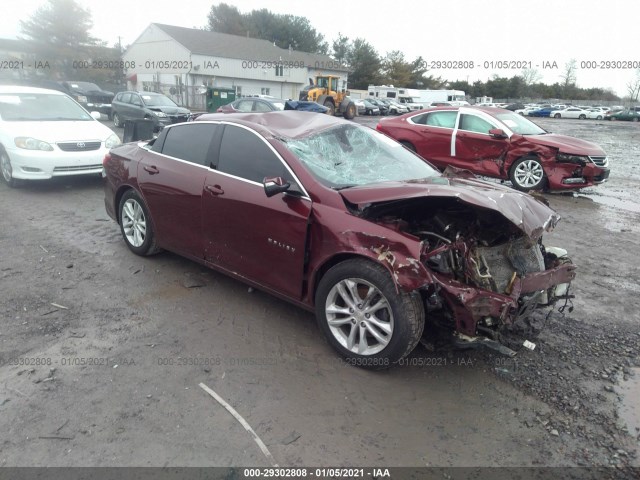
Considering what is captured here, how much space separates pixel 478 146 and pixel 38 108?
326 inches

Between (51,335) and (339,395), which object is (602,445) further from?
(51,335)

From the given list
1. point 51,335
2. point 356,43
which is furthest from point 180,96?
point 356,43

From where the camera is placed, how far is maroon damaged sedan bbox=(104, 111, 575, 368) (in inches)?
118

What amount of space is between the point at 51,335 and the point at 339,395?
7.59ft

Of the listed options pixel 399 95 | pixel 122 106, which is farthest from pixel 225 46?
pixel 122 106

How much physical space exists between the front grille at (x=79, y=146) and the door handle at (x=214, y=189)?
15.3ft

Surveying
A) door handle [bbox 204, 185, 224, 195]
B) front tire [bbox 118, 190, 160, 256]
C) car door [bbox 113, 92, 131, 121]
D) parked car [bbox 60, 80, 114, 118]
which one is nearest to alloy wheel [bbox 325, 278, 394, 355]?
door handle [bbox 204, 185, 224, 195]

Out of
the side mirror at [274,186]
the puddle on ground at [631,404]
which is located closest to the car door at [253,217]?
the side mirror at [274,186]

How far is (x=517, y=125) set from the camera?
9234 millimetres

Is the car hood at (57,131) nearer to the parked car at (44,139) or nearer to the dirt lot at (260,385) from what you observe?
the parked car at (44,139)

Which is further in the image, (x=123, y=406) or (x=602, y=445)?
(x=123, y=406)

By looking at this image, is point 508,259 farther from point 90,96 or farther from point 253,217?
point 90,96

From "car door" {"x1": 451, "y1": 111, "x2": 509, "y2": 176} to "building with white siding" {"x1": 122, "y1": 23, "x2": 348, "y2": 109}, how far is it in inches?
1204

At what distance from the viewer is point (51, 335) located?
3.56 m
